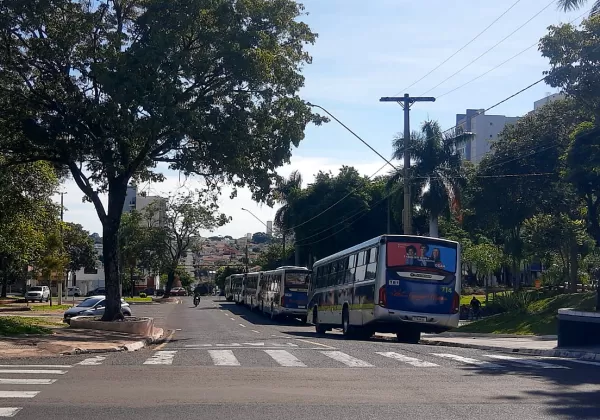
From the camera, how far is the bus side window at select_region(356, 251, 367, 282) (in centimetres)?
2574

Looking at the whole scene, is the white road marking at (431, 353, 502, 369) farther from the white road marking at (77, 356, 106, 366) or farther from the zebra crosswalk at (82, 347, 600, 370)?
the white road marking at (77, 356, 106, 366)

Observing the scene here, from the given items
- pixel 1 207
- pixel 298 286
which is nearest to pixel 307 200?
pixel 298 286

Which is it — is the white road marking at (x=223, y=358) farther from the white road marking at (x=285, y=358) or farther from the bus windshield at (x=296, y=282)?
the bus windshield at (x=296, y=282)

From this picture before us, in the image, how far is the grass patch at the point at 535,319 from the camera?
115ft

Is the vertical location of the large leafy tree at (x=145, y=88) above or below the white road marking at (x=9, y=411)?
above

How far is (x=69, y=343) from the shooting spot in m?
20.2

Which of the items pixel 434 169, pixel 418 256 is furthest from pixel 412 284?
pixel 434 169

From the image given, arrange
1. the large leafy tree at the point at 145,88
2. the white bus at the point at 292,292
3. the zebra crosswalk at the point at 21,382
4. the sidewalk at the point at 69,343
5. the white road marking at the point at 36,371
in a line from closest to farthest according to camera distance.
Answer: the zebra crosswalk at the point at 21,382
the white road marking at the point at 36,371
the sidewalk at the point at 69,343
the large leafy tree at the point at 145,88
the white bus at the point at 292,292

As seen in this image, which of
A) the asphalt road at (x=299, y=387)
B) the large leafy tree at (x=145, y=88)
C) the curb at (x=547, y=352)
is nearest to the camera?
the asphalt road at (x=299, y=387)

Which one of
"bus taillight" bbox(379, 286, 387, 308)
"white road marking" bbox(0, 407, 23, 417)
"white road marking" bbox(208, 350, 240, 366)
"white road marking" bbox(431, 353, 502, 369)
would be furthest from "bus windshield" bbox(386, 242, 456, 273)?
"white road marking" bbox(0, 407, 23, 417)

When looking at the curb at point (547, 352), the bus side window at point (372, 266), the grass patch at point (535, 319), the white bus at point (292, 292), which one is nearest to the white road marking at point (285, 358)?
the bus side window at point (372, 266)

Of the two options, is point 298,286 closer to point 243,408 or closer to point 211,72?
point 211,72

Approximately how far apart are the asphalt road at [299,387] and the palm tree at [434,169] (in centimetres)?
2808

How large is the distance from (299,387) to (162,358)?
5.60m
